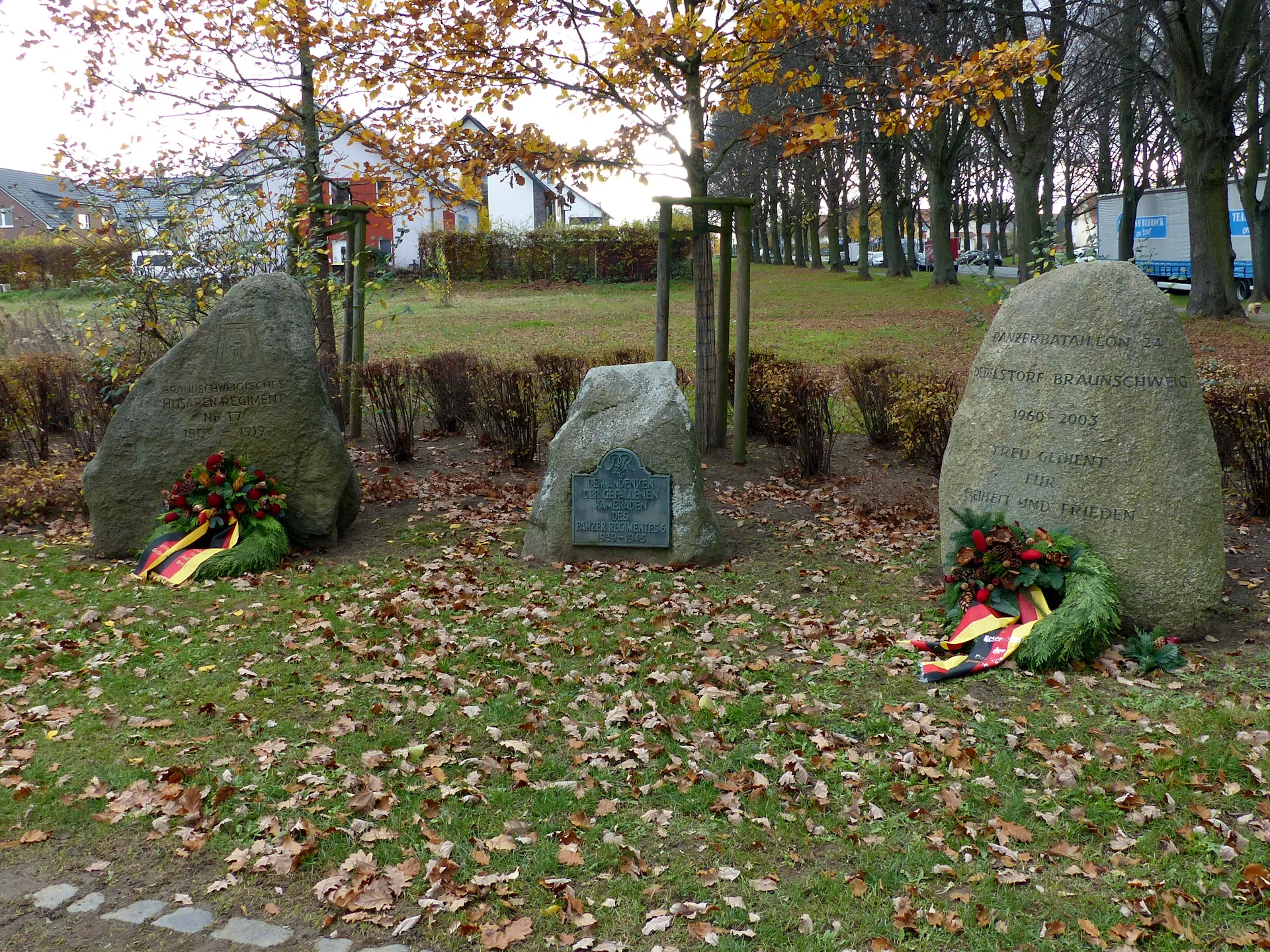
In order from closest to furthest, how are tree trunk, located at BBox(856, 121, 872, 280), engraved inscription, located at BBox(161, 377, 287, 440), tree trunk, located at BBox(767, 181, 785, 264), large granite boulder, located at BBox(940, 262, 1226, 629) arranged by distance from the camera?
large granite boulder, located at BBox(940, 262, 1226, 629)
engraved inscription, located at BBox(161, 377, 287, 440)
tree trunk, located at BBox(856, 121, 872, 280)
tree trunk, located at BBox(767, 181, 785, 264)

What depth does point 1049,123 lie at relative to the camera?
66.0ft

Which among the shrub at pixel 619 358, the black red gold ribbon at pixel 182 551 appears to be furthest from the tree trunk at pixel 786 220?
the black red gold ribbon at pixel 182 551

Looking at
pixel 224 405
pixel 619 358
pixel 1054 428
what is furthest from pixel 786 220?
pixel 1054 428

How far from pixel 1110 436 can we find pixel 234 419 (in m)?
6.19

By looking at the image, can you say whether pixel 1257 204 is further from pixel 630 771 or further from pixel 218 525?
pixel 630 771

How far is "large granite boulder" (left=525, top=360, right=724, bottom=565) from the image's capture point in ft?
23.4

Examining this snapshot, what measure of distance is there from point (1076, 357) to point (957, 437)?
864 mm

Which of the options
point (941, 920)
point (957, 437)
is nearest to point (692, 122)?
point (957, 437)

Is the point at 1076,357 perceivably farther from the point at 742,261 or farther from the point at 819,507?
the point at 742,261

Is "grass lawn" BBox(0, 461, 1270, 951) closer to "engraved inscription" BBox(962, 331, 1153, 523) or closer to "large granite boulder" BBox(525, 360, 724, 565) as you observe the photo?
"large granite boulder" BBox(525, 360, 724, 565)

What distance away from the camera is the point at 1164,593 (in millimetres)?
5324

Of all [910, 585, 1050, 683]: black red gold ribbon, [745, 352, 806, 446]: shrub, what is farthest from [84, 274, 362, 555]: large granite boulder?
[910, 585, 1050, 683]: black red gold ribbon

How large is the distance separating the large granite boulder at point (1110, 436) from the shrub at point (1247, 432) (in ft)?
7.86

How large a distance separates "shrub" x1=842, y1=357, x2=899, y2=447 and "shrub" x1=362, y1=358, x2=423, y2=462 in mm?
4734
